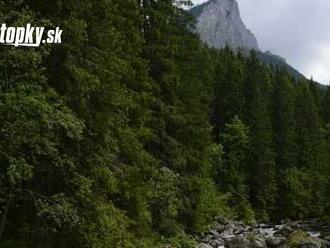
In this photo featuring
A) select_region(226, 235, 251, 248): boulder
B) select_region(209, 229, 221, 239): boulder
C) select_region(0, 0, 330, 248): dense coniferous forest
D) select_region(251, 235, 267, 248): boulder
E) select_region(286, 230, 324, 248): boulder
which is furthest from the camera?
select_region(209, 229, 221, 239): boulder

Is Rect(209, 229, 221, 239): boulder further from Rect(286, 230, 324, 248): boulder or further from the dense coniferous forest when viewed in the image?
Rect(286, 230, 324, 248): boulder

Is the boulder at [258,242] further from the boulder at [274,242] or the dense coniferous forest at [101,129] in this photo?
the dense coniferous forest at [101,129]

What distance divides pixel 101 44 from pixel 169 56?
1313cm

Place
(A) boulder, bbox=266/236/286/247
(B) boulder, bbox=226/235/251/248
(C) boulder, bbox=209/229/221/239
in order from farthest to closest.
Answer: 1. (C) boulder, bbox=209/229/221/239
2. (A) boulder, bbox=266/236/286/247
3. (B) boulder, bbox=226/235/251/248

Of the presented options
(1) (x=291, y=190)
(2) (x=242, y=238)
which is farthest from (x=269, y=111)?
(2) (x=242, y=238)

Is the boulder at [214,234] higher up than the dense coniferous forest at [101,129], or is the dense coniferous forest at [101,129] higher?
the dense coniferous forest at [101,129]

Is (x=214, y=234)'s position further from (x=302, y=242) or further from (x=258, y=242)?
(x=302, y=242)

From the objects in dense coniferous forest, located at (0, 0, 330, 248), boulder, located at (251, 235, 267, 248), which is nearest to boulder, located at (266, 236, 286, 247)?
boulder, located at (251, 235, 267, 248)

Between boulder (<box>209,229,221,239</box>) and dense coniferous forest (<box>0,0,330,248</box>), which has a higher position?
dense coniferous forest (<box>0,0,330,248</box>)

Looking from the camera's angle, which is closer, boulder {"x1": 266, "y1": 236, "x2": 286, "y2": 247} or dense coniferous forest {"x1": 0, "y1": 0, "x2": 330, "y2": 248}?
dense coniferous forest {"x1": 0, "y1": 0, "x2": 330, "y2": 248}

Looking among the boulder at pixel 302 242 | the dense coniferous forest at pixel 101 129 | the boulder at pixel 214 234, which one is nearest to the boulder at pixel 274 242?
the boulder at pixel 302 242

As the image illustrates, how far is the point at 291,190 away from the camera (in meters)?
63.8

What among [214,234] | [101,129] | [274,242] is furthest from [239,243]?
[101,129]

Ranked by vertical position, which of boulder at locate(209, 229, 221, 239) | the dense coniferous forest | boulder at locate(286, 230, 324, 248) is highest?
the dense coniferous forest
